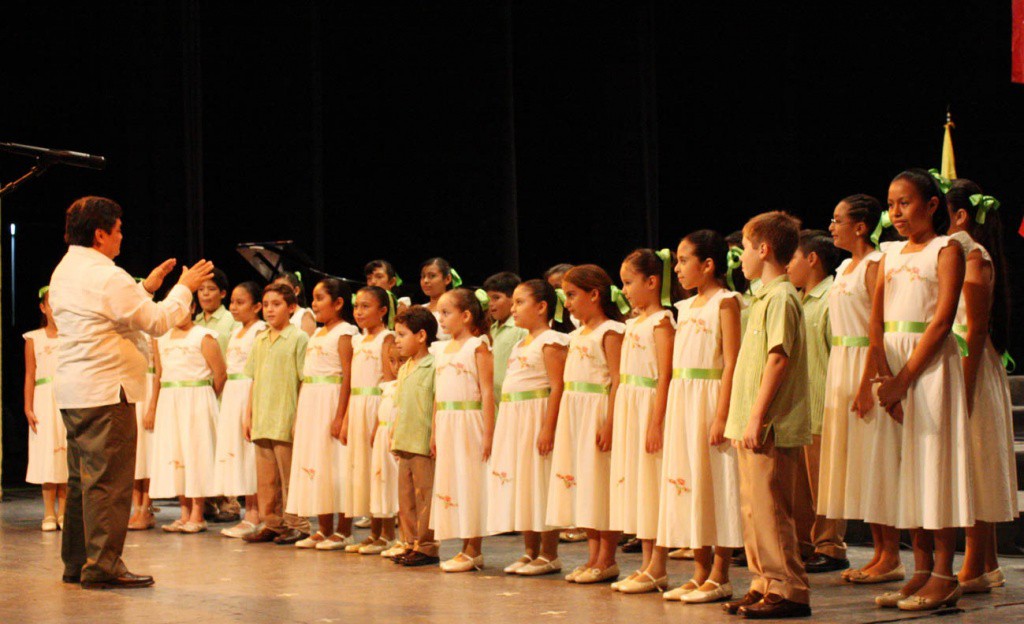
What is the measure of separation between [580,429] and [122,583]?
5.80 ft

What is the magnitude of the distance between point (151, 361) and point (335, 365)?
1.51 meters

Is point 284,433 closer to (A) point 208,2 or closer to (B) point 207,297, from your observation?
(B) point 207,297

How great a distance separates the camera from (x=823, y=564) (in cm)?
459

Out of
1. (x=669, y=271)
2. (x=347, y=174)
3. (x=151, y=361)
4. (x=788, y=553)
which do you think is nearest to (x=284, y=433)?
(x=151, y=361)

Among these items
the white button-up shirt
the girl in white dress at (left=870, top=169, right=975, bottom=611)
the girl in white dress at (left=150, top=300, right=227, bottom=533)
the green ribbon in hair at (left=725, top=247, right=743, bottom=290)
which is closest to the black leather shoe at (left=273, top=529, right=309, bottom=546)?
the girl in white dress at (left=150, top=300, right=227, bottom=533)

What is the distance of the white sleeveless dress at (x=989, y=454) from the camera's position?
3830 millimetres

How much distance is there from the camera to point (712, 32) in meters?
9.41

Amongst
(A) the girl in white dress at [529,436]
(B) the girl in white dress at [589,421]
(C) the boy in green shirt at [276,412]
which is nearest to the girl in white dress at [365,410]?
(C) the boy in green shirt at [276,412]

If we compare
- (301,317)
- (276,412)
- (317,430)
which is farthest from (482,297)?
(301,317)

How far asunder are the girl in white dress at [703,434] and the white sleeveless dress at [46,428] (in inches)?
147

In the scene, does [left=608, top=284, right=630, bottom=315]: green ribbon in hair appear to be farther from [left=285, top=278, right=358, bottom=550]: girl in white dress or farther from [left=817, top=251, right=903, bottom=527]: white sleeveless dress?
[left=285, top=278, right=358, bottom=550]: girl in white dress

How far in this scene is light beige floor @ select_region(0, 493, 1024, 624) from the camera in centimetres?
372

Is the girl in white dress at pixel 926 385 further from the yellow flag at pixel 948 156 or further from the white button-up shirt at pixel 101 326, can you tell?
the yellow flag at pixel 948 156

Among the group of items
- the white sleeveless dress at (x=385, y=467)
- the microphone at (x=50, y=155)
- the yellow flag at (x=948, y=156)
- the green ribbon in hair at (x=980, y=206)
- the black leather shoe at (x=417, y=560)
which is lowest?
the black leather shoe at (x=417, y=560)
